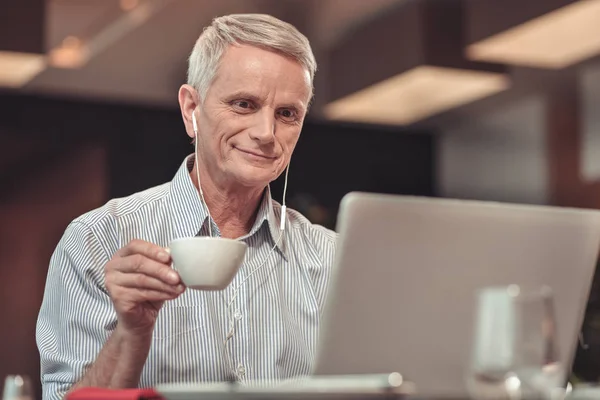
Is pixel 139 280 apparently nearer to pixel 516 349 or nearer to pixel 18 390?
pixel 18 390

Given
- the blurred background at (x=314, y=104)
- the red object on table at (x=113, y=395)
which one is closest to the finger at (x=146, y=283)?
the red object on table at (x=113, y=395)

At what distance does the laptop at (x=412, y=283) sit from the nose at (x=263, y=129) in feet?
2.14

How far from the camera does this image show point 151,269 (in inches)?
48.5

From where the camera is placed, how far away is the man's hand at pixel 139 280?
123cm

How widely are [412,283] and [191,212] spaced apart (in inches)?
30.5

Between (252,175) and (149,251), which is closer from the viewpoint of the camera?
(149,251)

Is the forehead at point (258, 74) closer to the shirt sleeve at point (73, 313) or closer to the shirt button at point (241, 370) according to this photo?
the shirt sleeve at point (73, 313)

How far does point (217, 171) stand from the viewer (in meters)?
1.75

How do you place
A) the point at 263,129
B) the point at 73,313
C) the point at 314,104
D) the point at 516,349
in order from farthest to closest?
the point at 314,104
the point at 263,129
the point at 73,313
the point at 516,349

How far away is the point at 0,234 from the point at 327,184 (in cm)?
181

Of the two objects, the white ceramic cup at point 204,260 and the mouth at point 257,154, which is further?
the mouth at point 257,154

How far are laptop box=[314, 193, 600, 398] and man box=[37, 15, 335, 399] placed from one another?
606 millimetres

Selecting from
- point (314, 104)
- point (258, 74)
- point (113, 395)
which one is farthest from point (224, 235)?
point (314, 104)

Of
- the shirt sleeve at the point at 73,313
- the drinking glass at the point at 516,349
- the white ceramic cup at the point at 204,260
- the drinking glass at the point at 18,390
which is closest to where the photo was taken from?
the drinking glass at the point at 516,349
